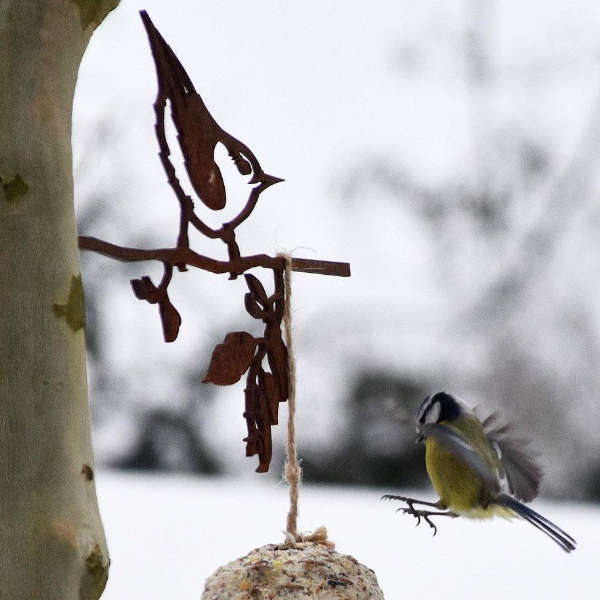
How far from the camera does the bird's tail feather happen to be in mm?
820

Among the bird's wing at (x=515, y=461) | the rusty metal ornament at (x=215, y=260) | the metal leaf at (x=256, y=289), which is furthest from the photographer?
the bird's wing at (x=515, y=461)

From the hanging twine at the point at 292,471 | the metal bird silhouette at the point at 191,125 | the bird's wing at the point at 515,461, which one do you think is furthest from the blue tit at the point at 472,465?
the metal bird silhouette at the point at 191,125

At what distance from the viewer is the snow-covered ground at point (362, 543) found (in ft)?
4.37

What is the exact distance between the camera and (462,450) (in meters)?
0.92

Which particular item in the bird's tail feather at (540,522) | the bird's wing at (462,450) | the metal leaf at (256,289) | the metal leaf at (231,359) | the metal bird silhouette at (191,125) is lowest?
the bird's tail feather at (540,522)

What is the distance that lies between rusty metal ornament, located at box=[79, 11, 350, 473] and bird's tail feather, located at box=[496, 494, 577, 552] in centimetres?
26

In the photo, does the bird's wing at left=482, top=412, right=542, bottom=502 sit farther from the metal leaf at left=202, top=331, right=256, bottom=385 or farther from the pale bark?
the pale bark

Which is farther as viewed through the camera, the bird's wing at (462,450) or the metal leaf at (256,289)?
the bird's wing at (462,450)

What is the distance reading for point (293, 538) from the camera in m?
0.78

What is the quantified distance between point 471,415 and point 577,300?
1883 millimetres

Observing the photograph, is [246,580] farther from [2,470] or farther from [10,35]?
[10,35]

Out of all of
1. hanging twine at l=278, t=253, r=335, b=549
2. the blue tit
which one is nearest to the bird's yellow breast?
the blue tit

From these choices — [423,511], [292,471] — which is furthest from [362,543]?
[292,471]

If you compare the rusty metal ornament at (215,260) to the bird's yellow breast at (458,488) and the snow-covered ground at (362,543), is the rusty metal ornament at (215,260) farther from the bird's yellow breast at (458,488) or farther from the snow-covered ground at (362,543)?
the snow-covered ground at (362,543)
